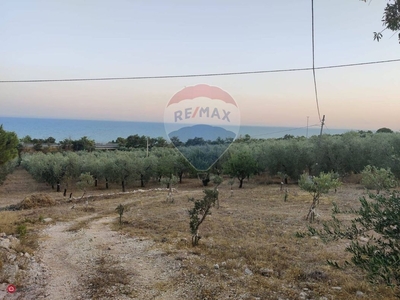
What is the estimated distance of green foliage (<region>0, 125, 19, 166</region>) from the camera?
50.6ft

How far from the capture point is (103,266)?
6145mm

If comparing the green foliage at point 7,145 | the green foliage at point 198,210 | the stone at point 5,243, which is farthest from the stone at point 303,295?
the green foliage at point 7,145

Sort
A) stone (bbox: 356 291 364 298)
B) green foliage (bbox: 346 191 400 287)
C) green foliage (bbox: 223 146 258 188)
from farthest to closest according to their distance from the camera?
green foliage (bbox: 223 146 258 188)
stone (bbox: 356 291 364 298)
green foliage (bbox: 346 191 400 287)

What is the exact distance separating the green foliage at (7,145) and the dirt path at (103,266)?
9253 mm

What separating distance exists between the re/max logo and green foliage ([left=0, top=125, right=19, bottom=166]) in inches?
445

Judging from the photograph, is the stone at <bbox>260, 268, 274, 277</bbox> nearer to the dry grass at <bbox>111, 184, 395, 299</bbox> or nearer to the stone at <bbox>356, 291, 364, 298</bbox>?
the dry grass at <bbox>111, 184, 395, 299</bbox>

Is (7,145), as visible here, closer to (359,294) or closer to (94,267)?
(94,267)

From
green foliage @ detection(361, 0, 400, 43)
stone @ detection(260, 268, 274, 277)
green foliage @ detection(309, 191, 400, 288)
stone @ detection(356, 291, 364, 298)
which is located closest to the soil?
stone @ detection(260, 268, 274, 277)

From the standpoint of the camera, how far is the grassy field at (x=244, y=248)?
4.95 m

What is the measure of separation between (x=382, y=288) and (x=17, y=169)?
3549 centimetres

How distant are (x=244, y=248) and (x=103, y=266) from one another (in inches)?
138

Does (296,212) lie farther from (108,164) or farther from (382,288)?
(108,164)

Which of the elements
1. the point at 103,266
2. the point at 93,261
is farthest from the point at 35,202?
the point at 103,266

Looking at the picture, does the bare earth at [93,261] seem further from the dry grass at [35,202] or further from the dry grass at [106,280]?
the dry grass at [35,202]
